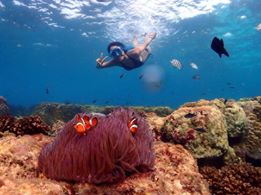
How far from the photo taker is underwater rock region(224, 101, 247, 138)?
7007mm

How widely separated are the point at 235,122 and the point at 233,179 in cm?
193

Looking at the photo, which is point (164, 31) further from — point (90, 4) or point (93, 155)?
point (93, 155)

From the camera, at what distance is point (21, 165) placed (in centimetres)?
370

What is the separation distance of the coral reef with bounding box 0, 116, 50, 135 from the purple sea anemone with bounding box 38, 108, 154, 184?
1.68 metres

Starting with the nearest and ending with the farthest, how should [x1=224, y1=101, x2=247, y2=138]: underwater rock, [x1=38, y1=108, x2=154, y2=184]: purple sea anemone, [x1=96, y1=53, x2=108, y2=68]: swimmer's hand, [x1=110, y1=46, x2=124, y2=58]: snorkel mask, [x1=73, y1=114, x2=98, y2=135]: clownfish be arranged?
[x1=38, y1=108, x2=154, y2=184]: purple sea anemone < [x1=73, y1=114, x2=98, y2=135]: clownfish < [x1=224, y1=101, x2=247, y2=138]: underwater rock < [x1=96, y1=53, x2=108, y2=68]: swimmer's hand < [x1=110, y1=46, x2=124, y2=58]: snorkel mask

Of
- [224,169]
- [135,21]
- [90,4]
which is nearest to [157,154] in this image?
[224,169]

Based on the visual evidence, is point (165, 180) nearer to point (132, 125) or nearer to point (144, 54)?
point (132, 125)

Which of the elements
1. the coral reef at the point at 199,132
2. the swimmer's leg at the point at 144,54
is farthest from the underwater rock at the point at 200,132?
the swimmer's leg at the point at 144,54

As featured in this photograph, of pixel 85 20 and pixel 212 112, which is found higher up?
pixel 85 20

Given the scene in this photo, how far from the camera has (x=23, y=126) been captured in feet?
17.9

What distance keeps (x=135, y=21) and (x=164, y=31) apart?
20.0 ft

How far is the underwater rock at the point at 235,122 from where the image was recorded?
7007 mm

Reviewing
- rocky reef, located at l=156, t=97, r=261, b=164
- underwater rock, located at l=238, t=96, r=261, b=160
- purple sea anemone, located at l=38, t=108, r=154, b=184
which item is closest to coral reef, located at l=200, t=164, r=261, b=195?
rocky reef, located at l=156, t=97, r=261, b=164

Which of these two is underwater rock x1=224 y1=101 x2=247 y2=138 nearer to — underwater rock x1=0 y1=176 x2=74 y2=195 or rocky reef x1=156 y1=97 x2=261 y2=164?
rocky reef x1=156 y1=97 x2=261 y2=164
